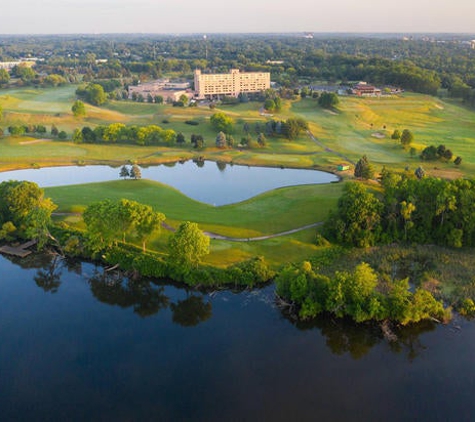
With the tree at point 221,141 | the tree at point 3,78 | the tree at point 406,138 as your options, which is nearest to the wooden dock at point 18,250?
the tree at point 221,141

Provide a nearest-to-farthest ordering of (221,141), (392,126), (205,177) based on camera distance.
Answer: (205,177) → (221,141) → (392,126)

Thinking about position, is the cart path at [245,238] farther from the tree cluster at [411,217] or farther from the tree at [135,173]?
the tree at [135,173]

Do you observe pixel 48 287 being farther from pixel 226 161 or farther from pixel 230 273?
pixel 226 161

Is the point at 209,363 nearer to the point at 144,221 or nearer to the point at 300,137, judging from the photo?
the point at 144,221

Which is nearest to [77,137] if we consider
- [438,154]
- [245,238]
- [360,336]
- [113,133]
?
[113,133]

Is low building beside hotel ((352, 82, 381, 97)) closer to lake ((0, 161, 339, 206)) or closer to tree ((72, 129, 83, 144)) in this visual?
lake ((0, 161, 339, 206))

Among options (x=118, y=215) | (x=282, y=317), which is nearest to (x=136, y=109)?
(x=118, y=215)
